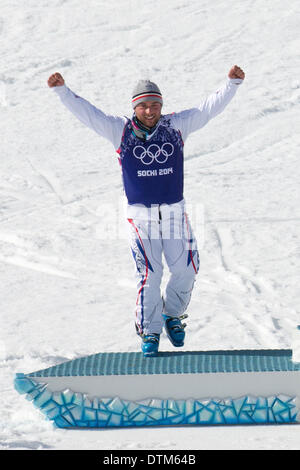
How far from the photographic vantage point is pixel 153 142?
17.5 feet

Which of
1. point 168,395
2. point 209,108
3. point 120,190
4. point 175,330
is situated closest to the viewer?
point 168,395

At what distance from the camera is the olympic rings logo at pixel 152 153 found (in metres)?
5.30

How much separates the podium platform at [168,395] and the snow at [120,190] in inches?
3.6

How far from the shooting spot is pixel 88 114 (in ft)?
17.5

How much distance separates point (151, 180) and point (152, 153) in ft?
0.50

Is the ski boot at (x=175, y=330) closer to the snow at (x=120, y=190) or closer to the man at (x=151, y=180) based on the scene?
the man at (x=151, y=180)

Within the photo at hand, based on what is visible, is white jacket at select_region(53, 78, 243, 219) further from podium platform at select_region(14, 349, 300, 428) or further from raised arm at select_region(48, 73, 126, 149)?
podium platform at select_region(14, 349, 300, 428)

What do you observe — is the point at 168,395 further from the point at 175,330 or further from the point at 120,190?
the point at 120,190

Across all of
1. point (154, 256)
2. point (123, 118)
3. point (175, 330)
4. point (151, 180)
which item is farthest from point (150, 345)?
point (123, 118)

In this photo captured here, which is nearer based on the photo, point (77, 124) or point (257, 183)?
point (257, 183)
